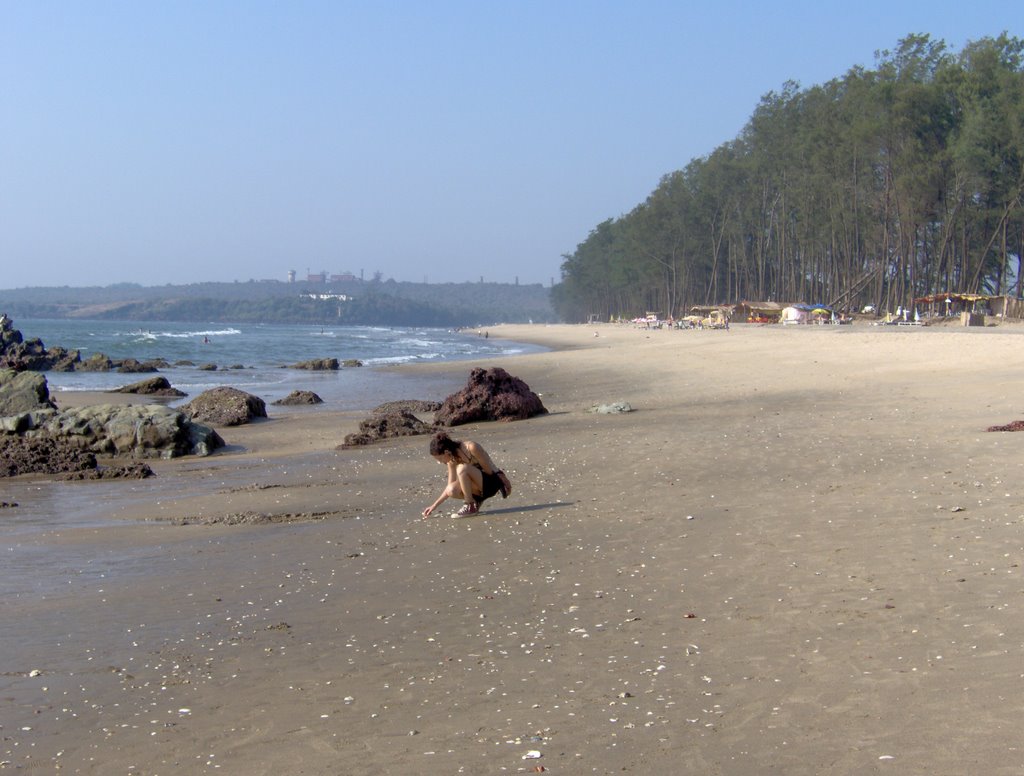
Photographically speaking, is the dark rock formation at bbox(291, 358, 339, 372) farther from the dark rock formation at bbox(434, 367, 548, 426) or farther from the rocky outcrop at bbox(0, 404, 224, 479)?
the rocky outcrop at bbox(0, 404, 224, 479)

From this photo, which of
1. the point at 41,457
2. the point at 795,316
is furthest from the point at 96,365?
the point at 795,316

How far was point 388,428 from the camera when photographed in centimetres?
1825

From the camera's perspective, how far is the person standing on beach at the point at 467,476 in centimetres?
1050

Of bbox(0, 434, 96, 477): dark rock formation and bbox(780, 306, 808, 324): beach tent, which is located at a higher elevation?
bbox(780, 306, 808, 324): beach tent

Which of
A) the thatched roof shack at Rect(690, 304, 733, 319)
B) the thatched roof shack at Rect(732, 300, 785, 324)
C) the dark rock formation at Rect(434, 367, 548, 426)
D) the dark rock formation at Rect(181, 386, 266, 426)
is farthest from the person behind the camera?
the thatched roof shack at Rect(690, 304, 733, 319)

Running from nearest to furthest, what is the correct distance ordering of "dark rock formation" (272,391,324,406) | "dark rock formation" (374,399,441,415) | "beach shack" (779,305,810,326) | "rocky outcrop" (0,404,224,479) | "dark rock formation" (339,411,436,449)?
"rocky outcrop" (0,404,224,479) → "dark rock formation" (339,411,436,449) → "dark rock formation" (374,399,441,415) → "dark rock formation" (272,391,324,406) → "beach shack" (779,305,810,326)

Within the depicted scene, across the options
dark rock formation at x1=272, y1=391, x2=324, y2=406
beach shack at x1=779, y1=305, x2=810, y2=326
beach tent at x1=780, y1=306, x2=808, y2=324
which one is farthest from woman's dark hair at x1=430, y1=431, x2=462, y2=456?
beach tent at x1=780, y1=306, x2=808, y2=324

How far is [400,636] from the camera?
642 cm

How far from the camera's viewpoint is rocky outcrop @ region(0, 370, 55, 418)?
19.7m

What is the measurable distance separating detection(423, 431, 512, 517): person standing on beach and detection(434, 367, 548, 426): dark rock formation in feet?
28.8

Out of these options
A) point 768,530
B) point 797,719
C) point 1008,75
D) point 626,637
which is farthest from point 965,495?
point 1008,75

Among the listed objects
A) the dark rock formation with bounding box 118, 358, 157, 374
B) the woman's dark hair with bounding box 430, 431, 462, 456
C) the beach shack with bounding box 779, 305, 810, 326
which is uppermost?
the beach shack with bounding box 779, 305, 810, 326

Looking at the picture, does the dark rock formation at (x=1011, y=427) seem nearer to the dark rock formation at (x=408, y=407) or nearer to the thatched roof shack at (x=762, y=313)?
the dark rock formation at (x=408, y=407)

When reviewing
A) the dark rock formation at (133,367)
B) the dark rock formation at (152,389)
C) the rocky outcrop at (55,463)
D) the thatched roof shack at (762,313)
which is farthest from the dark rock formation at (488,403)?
the thatched roof shack at (762,313)
